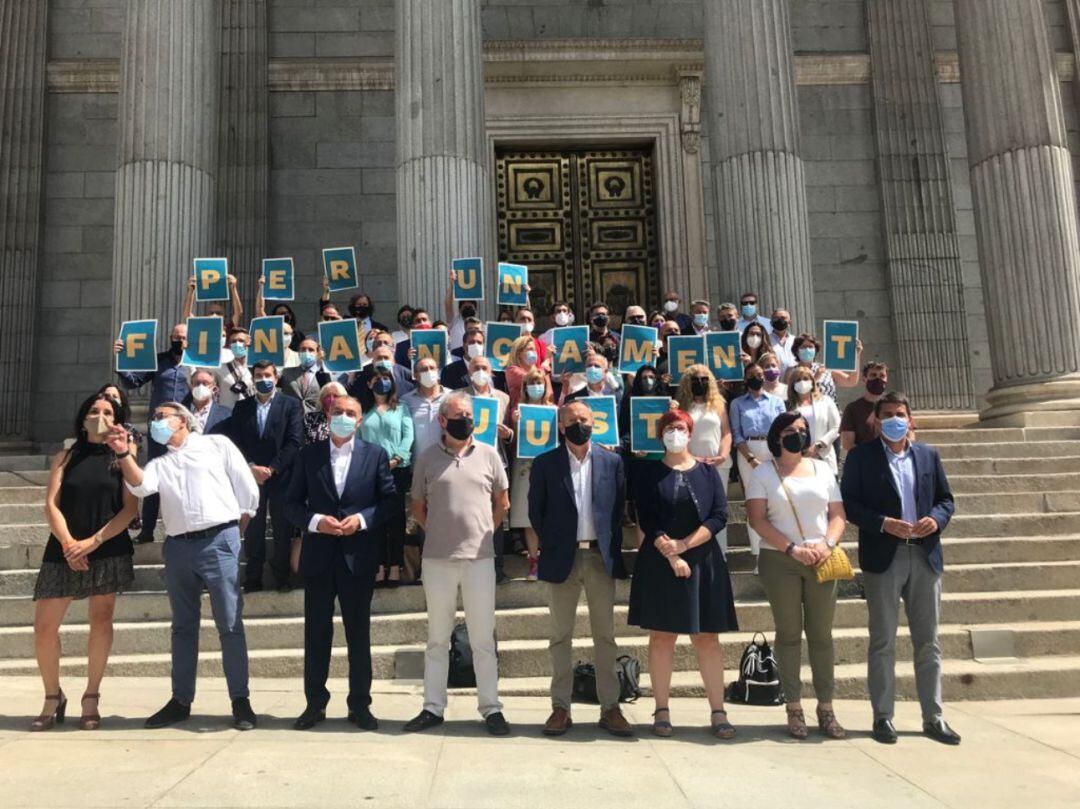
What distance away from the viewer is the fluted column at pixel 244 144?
56.8ft

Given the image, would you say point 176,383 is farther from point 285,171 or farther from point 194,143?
point 285,171

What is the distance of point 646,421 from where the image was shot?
29.7 ft

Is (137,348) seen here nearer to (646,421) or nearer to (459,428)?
(459,428)

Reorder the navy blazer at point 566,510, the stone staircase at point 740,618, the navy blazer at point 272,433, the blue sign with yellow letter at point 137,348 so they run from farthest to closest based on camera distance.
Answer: the blue sign with yellow letter at point 137,348 → the navy blazer at point 272,433 → the stone staircase at point 740,618 → the navy blazer at point 566,510

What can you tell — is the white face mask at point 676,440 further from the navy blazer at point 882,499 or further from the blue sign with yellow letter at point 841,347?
the blue sign with yellow letter at point 841,347

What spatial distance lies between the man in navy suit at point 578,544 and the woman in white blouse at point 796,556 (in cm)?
99

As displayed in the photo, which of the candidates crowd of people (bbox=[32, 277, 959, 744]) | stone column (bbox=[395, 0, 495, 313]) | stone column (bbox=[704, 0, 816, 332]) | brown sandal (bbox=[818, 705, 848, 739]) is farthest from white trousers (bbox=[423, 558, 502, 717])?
stone column (bbox=[704, 0, 816, 332])

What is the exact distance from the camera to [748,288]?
1318cm

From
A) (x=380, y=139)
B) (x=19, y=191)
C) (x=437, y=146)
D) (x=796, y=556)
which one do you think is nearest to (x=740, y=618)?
(x=796, y=556)

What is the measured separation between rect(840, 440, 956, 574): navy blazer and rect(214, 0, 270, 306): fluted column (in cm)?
1242

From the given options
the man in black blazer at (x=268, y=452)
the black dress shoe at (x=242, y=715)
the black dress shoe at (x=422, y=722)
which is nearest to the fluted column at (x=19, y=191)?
the man in black blazer at (x=268, y=452)

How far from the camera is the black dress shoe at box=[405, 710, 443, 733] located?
6648 mm

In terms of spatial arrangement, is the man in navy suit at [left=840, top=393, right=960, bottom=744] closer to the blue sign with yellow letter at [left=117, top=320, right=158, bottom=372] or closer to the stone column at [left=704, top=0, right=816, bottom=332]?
the stone column at [left=704, top=0, right=816, bottom=332]

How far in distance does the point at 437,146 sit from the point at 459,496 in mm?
7353
